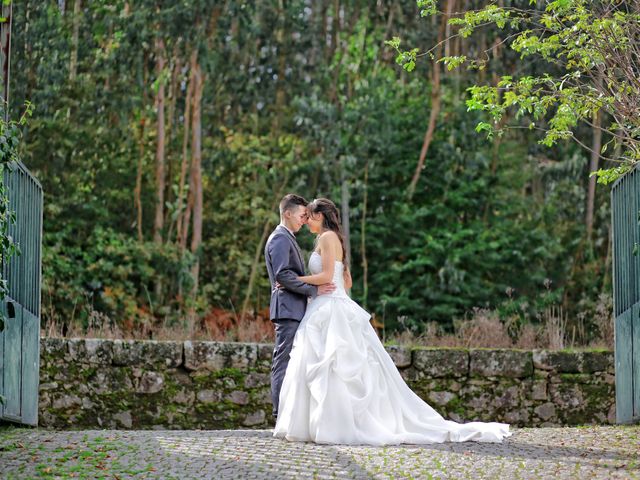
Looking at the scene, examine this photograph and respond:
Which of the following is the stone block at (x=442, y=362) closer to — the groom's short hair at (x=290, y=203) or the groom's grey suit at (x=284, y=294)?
the groom's grey suit at (x=284, y=294)

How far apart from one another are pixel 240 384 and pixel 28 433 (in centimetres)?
315

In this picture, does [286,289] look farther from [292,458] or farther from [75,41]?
[75,41]

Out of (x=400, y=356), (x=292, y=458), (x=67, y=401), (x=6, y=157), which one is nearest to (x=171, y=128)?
(x=67, y=401)

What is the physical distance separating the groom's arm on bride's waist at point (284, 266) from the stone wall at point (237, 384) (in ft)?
10.0

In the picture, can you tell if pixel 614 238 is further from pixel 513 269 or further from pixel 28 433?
pixel 513 269

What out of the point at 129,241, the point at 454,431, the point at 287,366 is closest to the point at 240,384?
the point at 287,366

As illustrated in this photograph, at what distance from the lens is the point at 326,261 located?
870 cm

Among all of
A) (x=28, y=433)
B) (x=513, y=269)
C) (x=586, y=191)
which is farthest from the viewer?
(x=586, y=191)

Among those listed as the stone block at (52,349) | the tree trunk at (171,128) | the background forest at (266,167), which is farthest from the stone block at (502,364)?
the tree trunk at (171,128)

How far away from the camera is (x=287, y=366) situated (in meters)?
8.74

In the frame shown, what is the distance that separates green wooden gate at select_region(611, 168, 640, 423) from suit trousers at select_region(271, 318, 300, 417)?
9.74 feet

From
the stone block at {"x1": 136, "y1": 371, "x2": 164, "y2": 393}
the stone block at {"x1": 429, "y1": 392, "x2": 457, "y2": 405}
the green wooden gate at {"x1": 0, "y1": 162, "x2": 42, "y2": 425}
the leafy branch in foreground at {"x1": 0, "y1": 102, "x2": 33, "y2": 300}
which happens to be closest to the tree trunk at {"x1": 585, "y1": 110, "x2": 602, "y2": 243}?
the stone block at {"x1": 429, "y1": 392, "x2": 457, "y2": 405}

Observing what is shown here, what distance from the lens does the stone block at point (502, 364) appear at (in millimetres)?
11680

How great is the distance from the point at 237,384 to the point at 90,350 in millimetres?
1620
